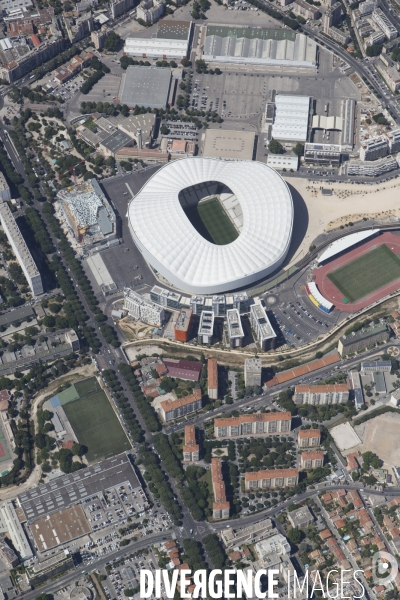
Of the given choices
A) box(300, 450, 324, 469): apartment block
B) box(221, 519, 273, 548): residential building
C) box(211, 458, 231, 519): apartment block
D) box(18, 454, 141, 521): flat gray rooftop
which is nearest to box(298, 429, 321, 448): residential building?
box(300, 450, 324, 469): apartment block

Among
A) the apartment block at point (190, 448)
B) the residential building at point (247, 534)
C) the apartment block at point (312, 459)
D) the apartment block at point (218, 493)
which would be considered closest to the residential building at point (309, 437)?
the apartment block at point (312, 459)

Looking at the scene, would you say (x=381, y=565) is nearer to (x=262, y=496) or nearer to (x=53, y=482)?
(x=262, y=496)

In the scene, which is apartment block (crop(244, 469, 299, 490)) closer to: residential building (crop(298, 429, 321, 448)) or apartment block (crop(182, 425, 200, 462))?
residential building (crop(298, 429, 321, 448))

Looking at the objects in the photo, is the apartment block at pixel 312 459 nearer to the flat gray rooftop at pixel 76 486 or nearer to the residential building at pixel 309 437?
the residential building at pixel 309 437

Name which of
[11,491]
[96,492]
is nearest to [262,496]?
[96,492]

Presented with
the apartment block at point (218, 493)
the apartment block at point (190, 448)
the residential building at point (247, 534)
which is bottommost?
the residential building at point (247, 534)

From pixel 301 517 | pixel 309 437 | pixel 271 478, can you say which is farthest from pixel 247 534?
pixel 309 437

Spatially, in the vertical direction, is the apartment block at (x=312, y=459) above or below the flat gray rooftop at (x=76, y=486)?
above
